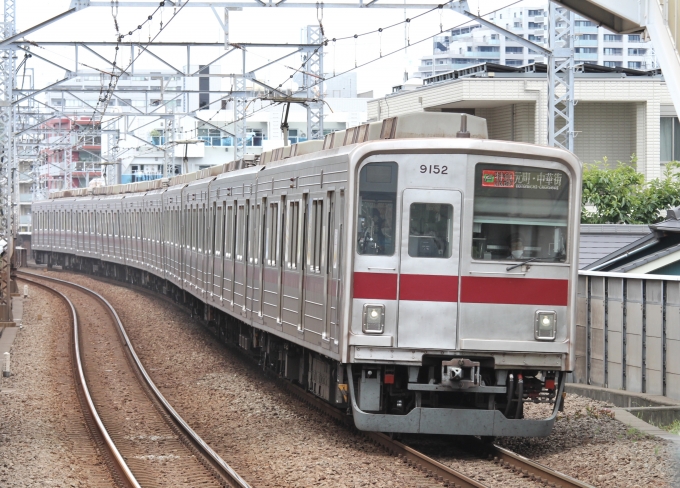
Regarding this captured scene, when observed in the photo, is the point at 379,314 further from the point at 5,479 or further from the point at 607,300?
the point at 607,300

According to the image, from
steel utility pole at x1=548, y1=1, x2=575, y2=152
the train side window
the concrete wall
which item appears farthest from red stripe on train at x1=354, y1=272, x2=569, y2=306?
the concrete wall

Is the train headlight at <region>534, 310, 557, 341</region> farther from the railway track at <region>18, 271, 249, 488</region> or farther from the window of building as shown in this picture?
the window of building

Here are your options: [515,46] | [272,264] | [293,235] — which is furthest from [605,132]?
[515,46]

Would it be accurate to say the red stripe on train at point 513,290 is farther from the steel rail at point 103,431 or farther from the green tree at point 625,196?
the green tree at point 625,196

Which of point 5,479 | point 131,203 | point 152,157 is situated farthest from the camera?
point 152,157

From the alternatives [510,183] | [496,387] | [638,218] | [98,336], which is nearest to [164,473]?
[496,387]

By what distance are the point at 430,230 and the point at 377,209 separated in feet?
1.48

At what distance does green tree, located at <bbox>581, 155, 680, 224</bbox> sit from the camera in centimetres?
2189

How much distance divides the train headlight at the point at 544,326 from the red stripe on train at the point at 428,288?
0.68m

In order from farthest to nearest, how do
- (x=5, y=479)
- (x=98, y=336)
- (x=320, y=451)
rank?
(x=98, y=336), (x=320, y=451), (x=5, y=479)

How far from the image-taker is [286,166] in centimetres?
1186

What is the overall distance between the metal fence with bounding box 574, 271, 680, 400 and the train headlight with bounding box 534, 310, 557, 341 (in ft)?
8.44

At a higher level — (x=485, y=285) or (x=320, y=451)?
(x=485, y=285)

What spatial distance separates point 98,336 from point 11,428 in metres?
9.24
